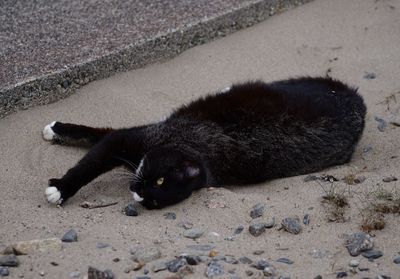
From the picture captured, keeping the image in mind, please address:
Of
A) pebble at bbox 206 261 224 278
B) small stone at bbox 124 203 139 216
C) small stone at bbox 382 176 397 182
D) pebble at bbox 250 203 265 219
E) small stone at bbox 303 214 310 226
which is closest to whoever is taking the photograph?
pebble at bbox 206 261 224 278

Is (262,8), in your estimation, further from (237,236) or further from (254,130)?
(237,236)

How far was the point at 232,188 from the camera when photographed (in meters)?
5.27

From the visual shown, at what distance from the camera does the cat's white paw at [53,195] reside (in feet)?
15.6

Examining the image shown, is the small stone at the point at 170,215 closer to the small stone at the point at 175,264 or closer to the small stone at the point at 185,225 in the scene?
the small stone at the point at 185,225

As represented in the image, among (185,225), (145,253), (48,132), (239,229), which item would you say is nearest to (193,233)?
(185,225)

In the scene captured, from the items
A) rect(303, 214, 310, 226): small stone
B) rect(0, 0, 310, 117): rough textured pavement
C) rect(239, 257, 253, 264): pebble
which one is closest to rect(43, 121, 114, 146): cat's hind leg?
rect(0, 0, 310, 117): rough textured pavement

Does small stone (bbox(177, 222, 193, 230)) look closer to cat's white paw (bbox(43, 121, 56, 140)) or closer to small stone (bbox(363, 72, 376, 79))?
cat's white paw (bbox(43, 121, 56, 140))

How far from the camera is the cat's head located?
15.8 feet

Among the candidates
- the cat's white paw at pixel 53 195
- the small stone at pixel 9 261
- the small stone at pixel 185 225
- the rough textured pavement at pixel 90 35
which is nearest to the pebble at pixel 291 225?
the small stone at pixel 185 225

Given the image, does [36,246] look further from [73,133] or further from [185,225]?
[73,133]

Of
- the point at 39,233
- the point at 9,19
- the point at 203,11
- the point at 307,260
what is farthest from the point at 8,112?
the point at 307,260

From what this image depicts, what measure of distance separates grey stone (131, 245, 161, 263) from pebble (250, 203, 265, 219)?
2.58 ft

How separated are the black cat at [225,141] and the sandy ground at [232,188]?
124 mm

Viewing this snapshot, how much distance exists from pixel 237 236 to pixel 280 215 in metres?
0.37
